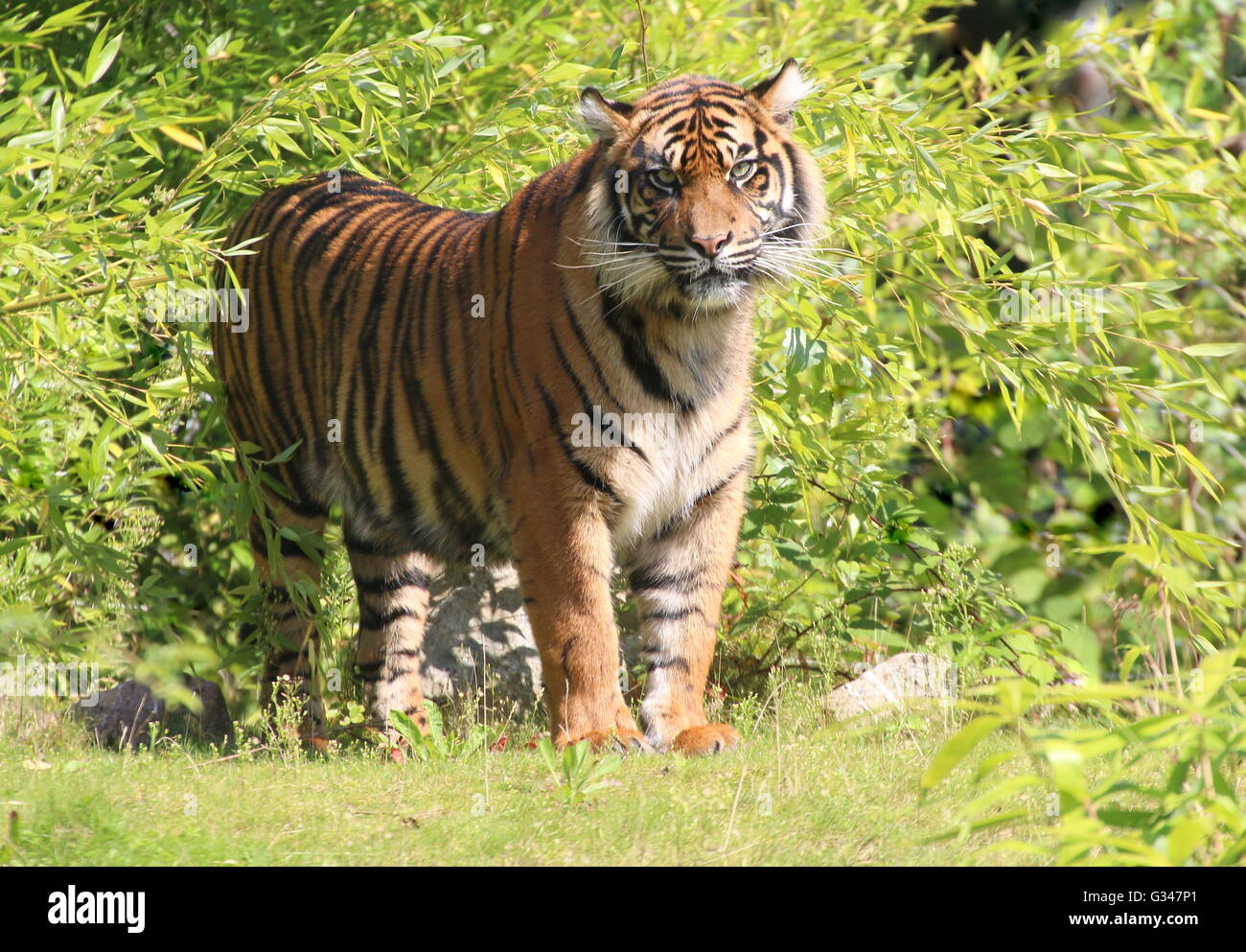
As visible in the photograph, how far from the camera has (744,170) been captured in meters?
3.99

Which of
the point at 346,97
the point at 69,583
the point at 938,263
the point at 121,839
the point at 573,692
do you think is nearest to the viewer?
the point at 121,839

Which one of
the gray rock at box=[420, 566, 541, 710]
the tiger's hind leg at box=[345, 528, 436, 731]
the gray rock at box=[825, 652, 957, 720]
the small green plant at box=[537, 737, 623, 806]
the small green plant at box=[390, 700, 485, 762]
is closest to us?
the small green plant at box=[537, 737, 623, 806]

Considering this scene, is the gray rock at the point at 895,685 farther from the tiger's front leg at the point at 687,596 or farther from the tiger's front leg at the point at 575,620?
the tiger's front leg at the point at 575,620

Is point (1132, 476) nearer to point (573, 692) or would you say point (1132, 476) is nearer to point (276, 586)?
point (573, 692)

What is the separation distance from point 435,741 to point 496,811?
892 millimetres

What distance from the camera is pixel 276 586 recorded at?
16.9 feet

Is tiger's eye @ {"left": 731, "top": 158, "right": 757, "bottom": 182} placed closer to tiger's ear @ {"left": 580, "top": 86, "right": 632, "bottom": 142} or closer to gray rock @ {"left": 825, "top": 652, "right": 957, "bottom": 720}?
tiger's ear @ {"left": 580, "top": 86, "right": 632, "bottom": 142}

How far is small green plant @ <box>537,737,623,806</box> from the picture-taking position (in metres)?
3.46

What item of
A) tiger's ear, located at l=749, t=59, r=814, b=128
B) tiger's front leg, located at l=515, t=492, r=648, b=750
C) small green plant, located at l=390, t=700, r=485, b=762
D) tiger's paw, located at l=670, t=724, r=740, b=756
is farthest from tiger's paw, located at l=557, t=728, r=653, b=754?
tiger's ear, located at l=749, t=59, r=814, b=128

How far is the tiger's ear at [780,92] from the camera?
4137mm

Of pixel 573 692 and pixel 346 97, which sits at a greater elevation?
pixel 346 97

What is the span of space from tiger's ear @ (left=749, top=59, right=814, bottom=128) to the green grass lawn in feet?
6.03

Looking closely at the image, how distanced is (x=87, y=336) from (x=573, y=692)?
1.99 meters

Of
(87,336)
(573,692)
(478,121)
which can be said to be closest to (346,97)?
(478,121)
